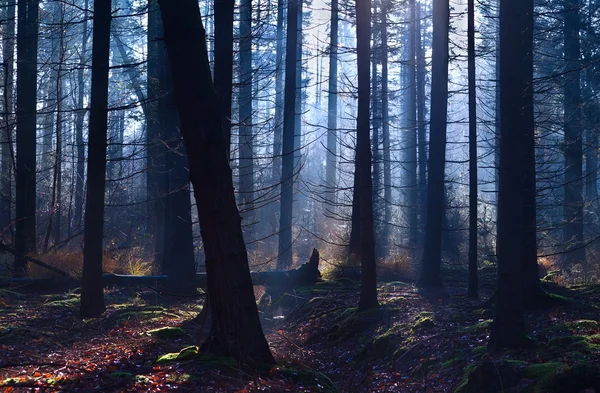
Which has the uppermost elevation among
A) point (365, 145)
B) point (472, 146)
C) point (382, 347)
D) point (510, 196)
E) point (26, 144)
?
point (26, 144)

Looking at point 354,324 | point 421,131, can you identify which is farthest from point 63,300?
point 421,131

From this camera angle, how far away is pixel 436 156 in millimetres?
15992

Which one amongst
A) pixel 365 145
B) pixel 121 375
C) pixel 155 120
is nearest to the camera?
pixel 121 375

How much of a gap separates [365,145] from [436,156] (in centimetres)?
545

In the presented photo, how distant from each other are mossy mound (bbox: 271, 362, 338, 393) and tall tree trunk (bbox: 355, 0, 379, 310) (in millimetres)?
4414

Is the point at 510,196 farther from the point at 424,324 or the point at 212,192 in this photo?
the point at 212,192

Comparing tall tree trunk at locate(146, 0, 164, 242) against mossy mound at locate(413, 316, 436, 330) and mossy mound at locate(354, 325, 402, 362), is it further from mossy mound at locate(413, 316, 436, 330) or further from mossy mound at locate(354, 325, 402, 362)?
mossy mound at locate(413, 316, 436, 330)

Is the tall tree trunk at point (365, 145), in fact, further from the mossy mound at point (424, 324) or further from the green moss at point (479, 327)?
the green moss at point (479, 327)

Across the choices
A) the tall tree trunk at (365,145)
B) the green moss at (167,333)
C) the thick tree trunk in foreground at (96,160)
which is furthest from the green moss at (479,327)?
the thick tree trunk in foreground at (96,160)

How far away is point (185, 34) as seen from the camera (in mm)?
7074

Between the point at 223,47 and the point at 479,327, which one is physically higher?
the point at 223,47

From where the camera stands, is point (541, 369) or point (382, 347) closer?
point (541, 369)

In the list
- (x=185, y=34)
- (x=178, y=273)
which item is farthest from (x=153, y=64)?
(x=185, y=34)

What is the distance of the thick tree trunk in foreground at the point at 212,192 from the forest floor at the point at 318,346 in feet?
1.36
